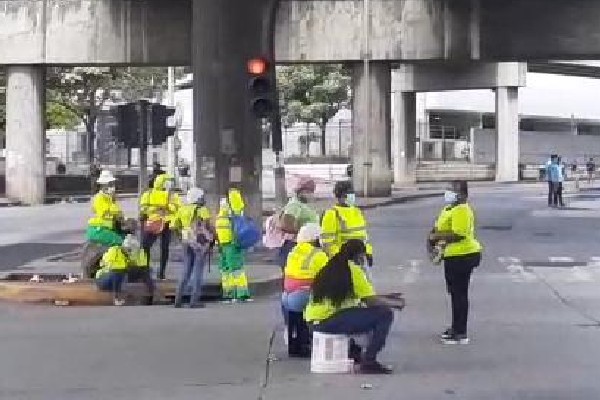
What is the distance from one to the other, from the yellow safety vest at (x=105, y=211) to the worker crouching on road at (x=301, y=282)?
17.1 feet

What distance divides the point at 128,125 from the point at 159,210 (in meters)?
1.87

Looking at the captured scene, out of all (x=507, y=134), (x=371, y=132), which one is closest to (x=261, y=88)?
(x=371, y=132)

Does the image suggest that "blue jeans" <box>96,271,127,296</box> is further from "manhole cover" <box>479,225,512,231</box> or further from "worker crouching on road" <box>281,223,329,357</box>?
"manhole cover" <box>479,225,512,231</box>

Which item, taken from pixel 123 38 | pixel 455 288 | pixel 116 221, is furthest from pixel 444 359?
pixel 123 38

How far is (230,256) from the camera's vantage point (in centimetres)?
1458

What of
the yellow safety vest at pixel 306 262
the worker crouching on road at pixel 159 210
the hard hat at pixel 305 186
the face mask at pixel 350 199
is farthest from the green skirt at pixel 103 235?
the yellow safety vest at pixel 306 262

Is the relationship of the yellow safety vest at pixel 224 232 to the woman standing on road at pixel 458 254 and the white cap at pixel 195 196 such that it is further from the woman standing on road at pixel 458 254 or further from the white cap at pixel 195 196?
the woman standing on road at pixel 458 254

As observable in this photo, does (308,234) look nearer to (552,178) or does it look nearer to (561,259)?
(561,259)

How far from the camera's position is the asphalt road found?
891cm

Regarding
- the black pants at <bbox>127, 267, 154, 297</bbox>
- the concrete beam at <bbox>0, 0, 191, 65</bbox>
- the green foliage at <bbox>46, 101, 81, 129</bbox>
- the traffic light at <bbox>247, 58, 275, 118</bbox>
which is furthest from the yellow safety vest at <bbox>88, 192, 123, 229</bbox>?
the green foliage at <bbox>46, 101, 81, 129</bbox>

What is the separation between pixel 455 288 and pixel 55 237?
1680 centimetres

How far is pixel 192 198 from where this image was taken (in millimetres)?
14352

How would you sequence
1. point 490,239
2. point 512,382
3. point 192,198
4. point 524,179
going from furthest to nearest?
point 524,179 → point 490,239 → point 192,198 → point 512,382

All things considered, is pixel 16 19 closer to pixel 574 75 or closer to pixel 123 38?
pixel 123 38
